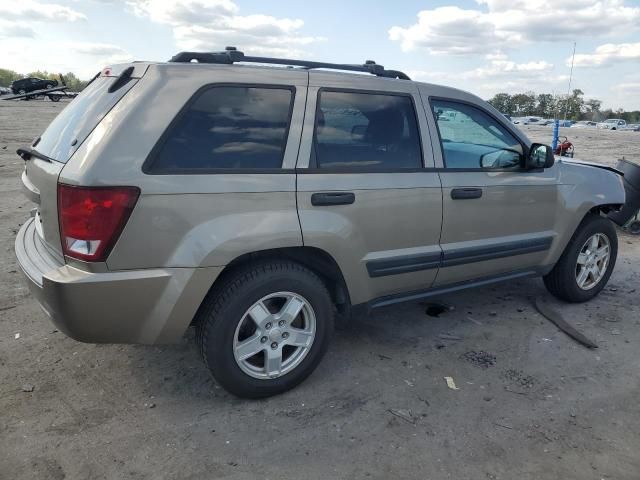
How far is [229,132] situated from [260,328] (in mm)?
1121

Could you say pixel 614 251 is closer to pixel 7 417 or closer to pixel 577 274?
pixel 577 274

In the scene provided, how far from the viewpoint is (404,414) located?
295 cm

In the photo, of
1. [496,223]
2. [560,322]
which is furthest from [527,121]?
Answer: [496,223]

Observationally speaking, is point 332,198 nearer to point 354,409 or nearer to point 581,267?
point 354,409

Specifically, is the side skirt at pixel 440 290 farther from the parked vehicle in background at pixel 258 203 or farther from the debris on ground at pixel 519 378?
the debris on ground at pixel 519 378

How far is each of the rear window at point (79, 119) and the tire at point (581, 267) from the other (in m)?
3.75

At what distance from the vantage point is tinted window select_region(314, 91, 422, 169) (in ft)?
10.1

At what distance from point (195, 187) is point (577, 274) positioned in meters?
3.62

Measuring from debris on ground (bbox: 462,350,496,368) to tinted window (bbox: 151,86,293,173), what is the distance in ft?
6.44

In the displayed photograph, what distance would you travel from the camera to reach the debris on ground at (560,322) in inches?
154

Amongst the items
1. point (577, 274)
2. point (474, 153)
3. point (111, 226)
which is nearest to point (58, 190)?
point (111, 226)

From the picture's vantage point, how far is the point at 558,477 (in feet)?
8.12

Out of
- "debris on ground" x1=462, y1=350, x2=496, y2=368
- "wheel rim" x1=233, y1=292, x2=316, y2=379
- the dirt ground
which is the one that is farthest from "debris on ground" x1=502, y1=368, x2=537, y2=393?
"wheel rim" x1=233, y1=292, x2=316, y2=379

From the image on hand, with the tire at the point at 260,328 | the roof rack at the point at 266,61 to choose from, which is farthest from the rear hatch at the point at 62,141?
the tire at the point at 260,328
